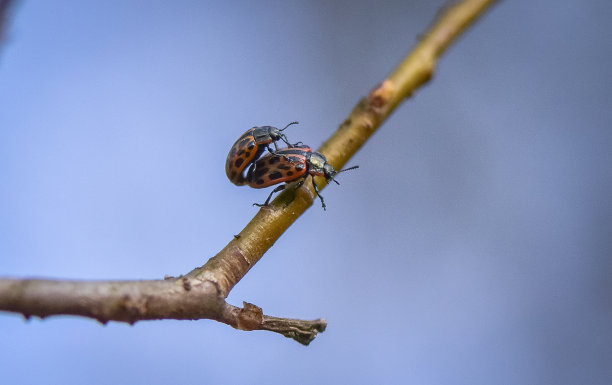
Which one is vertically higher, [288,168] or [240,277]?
[288,168]

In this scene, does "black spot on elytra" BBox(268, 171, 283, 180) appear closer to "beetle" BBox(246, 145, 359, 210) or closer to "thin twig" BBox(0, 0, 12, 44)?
"beetle" BBox(246, 145, 359, 210)

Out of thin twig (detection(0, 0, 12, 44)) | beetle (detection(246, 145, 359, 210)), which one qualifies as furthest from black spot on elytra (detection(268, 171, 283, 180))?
thin twig (detection(0, 0, 12, 44))

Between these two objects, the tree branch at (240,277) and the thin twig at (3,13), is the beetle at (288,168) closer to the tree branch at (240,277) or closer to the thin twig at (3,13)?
the tree branch at (240,277)

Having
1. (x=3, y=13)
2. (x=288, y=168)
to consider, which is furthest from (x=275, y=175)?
(x=3, y=13)

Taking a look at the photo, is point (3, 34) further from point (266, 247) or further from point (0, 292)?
point (266, 247)

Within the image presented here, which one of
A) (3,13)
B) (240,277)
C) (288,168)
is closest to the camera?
(3,13)

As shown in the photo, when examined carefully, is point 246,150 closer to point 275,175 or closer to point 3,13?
point 275,175
